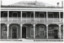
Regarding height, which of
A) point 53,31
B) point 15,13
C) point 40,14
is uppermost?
point 15,13

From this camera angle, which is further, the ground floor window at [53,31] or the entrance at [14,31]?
the ground floor window at [53,31]

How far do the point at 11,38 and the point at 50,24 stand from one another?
7.63m

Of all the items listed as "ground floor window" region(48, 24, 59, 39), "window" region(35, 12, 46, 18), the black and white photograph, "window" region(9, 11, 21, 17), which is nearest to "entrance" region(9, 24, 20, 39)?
the black and white photograph

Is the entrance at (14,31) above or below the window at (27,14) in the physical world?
below

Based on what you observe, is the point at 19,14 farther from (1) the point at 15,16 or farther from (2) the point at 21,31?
(2) the point at 21,31

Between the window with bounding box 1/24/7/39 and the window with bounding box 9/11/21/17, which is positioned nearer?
the window with bounding box 1/24/7/39

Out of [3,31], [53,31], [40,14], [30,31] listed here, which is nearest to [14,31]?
[3,31]

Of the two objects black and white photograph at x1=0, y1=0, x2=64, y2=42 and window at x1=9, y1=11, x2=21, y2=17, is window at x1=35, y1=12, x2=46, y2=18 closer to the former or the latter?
black and white photograph at x1=0, y1=0, x2=64, y2=42

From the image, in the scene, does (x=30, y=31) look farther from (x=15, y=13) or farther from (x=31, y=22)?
(x=15, y=13)

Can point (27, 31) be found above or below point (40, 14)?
below

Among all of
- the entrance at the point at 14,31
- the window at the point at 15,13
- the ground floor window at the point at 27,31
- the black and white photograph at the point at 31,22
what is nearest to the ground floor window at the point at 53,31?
the black and white photograph at the point at 31,22

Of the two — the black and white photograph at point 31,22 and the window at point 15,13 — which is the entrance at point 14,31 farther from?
the window at point 15,13

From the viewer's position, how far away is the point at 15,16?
22984mm

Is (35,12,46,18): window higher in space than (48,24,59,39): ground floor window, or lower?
higher
